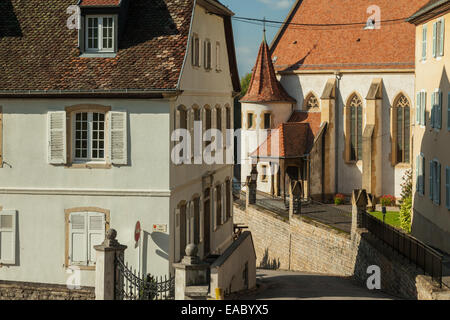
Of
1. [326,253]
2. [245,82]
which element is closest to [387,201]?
[326,253]

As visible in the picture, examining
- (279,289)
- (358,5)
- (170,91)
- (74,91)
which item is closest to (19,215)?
(74,91)

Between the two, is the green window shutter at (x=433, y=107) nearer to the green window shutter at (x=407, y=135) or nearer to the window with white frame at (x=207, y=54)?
the window with white frame at (x=207, y=54)

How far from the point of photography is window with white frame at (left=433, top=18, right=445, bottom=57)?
99.3ft

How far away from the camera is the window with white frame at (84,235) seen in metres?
22.6

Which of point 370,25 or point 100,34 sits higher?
point 370,25

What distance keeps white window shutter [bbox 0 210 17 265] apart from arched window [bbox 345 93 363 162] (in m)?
34.1

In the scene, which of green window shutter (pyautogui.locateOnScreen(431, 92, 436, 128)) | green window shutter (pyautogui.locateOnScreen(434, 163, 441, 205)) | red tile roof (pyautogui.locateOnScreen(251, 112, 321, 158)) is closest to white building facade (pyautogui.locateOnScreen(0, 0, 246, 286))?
green window shutter (pyautogui.locateOnScreen(434, 163, 441, 205))

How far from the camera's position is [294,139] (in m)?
54.4

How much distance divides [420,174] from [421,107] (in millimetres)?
2707

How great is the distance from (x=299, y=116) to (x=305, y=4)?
8381 millimetres

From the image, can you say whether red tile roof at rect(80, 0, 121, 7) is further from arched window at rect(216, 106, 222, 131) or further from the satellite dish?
the satellite dish

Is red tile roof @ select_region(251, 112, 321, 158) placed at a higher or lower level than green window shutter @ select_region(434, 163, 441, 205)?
higher

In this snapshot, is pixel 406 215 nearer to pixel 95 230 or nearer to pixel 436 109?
pixel 436 109
